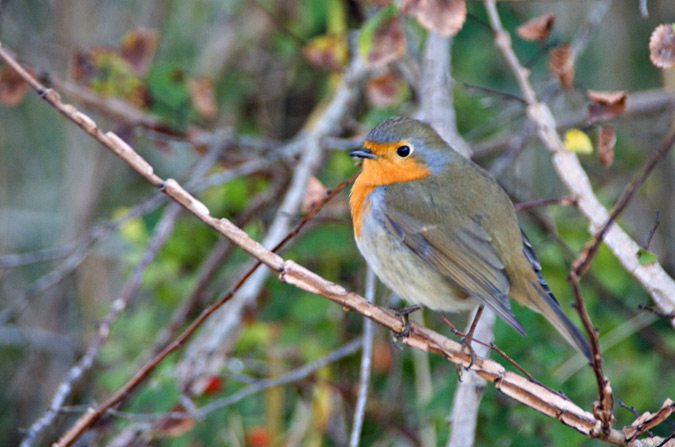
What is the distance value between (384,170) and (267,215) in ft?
5.21

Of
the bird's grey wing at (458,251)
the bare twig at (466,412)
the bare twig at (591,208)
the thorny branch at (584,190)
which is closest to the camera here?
the thorny branch at (584,190)

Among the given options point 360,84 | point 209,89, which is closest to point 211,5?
point 209,89

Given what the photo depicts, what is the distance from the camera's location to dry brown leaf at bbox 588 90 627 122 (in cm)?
258

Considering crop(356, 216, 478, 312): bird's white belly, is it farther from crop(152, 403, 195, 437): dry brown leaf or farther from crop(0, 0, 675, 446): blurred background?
crop(152, 403, 195, 437): dry brown leaf

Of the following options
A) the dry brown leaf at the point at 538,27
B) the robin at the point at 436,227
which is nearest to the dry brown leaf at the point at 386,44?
the robin at the point at 436,227

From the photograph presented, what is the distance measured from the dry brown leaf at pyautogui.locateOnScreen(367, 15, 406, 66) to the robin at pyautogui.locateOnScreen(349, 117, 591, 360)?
303 millimetres

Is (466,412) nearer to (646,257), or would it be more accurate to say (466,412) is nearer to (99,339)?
Answer: (646,257)

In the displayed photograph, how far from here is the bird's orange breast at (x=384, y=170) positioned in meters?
3.06

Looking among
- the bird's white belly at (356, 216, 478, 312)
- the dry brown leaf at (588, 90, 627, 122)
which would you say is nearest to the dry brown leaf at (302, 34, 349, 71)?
the bird's white belly at (356, 216, 478, 312)

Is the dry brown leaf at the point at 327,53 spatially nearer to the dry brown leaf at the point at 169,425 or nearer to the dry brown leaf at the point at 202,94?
the dry brown leaf at the point at 202,94

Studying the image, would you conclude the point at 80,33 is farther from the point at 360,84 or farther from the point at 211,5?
the point at 360,84

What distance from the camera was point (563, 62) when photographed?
9.41ft

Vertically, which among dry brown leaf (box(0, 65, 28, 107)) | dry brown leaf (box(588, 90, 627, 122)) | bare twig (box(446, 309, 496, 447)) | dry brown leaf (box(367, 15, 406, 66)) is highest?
dry brown leaf (box(0, 65, 28, 107))

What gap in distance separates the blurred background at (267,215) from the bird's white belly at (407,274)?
0.88ft
